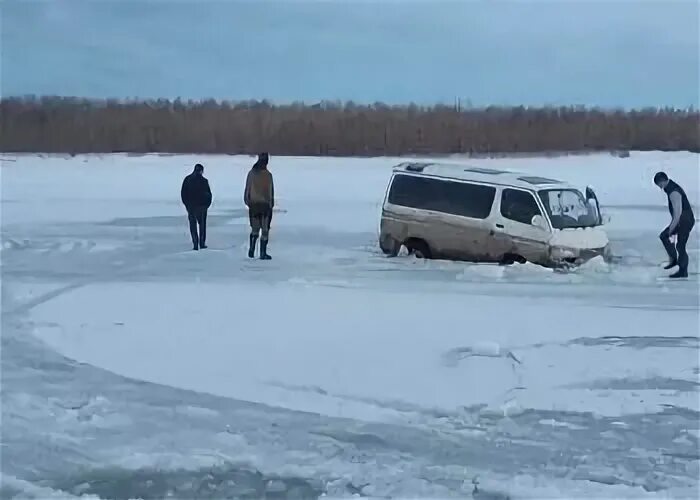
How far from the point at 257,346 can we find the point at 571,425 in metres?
3.11

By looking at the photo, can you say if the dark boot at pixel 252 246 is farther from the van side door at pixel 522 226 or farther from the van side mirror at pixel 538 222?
the van side mirror at pixel 538 222

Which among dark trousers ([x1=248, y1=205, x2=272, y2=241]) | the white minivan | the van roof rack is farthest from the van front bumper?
dark trousers ([x1=248, y1=205, x2=272, y2=241])

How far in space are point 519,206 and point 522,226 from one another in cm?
34

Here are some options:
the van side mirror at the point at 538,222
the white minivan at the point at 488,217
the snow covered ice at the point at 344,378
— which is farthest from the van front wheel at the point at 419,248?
the van side mirror at the point at 538,222

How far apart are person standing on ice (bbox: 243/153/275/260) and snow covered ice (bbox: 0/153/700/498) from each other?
0.68m

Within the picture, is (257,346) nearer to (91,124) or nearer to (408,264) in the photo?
(408,264)

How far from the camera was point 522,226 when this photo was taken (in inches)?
501

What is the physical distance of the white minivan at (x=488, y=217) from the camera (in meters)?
12.6

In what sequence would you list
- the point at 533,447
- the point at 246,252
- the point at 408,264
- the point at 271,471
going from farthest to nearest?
the point at 246,252 → the point at 408,264 → the point at 533,447 → the point at 271,471

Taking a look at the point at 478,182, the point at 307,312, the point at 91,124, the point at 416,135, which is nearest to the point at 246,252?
the point at 478,182

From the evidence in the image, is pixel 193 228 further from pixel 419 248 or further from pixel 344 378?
pixel 344 378

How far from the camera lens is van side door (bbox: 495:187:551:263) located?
1255 centimetres

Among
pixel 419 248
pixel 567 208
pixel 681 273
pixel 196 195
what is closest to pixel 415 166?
pixel 419 248

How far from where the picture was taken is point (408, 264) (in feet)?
43.3
